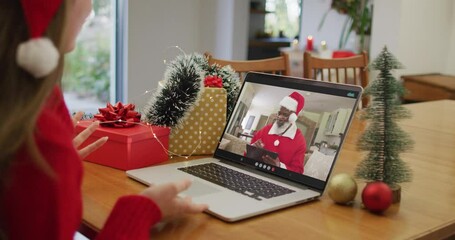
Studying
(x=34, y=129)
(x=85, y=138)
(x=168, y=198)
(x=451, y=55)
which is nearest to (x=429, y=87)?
(x=451, y=55)

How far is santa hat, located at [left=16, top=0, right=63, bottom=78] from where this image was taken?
26.1 inches

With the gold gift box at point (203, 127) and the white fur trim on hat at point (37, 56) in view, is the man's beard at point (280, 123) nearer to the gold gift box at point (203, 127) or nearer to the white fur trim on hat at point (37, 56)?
the gold gift box at point (203, 127)

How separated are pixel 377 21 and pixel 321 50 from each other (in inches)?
19.3

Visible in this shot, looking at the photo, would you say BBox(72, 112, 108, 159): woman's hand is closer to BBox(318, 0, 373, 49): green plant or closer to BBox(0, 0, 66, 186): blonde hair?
BBox(0, 0, 66, 186): blonde hair

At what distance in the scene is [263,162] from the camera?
→ 121 cm

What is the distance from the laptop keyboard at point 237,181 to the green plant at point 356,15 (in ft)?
9.13

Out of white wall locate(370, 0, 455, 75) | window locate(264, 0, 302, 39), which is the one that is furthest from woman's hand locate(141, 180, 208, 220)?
window locate(264, 0, 302, 39)

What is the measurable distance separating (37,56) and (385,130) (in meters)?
0.69

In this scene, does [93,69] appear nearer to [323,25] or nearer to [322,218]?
[323,25]

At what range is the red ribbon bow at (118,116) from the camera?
129cm

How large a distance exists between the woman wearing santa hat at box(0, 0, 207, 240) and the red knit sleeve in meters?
0.10

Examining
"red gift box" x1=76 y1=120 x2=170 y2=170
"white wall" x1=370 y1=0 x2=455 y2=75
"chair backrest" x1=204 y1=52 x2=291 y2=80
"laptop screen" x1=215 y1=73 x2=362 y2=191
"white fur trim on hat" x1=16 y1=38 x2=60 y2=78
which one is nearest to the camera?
"white fur trim on hat" x1=16 y1=38 x2=60 y2=78

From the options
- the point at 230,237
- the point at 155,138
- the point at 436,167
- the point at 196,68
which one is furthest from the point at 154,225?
the point at 436,167

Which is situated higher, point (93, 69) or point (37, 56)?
point (37, 56)
